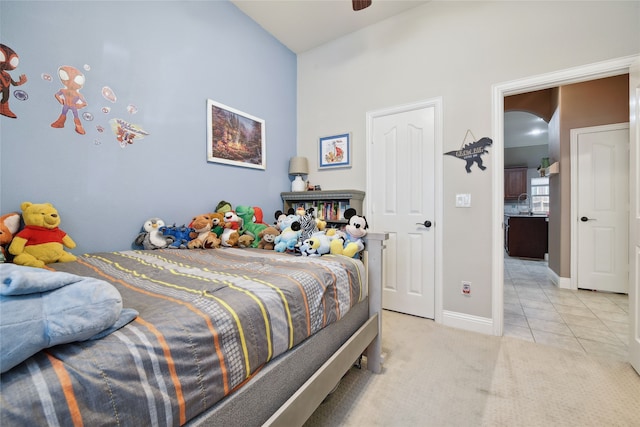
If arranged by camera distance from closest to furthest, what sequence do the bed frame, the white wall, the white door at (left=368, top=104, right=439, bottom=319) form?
the bed frame < the white wall < the white door at (left=368, top=104, right=439, bottom=319)

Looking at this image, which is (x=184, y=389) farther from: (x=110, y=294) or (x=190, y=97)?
(x=190, y=97)

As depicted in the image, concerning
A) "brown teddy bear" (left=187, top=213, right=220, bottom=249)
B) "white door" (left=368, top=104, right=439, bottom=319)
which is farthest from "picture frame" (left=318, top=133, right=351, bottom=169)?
"brown teddy bear" (left=187, top=213, right=220, bottom=249)

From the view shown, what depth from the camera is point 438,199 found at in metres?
2.50

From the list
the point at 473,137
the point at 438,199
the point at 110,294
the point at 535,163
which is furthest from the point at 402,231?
the point at 535,163

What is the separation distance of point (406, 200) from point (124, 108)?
2450mm

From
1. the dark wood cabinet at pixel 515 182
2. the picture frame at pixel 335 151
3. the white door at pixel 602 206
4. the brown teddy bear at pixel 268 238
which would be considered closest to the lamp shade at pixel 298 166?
the picture frame at pixel 335 151

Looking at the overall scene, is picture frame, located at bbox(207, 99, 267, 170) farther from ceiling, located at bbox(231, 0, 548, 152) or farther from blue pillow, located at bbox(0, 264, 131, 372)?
blue pillow, located at bbox(0, 264, 131, 372)

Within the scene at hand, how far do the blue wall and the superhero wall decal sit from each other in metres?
0.01

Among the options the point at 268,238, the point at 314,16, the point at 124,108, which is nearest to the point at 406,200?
the point at 268,238

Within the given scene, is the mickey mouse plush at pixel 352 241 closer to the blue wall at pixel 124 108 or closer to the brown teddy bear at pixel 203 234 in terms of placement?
the brown teddy bear at pixel 203 234

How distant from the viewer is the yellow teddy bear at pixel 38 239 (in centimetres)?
136

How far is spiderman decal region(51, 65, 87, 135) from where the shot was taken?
1.57m

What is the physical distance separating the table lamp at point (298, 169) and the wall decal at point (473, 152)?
1594 millimetres

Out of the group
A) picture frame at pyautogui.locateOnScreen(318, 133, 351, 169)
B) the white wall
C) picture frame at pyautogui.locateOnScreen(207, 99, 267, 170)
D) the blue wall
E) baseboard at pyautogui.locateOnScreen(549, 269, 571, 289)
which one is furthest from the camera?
baseboard at pyautogui.locateOnScreen(549, 269, 571, 289)
